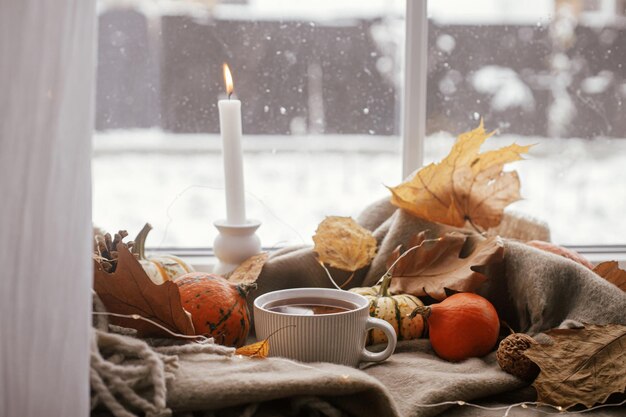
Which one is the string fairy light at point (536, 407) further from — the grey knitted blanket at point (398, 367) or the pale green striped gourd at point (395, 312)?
the pale green striped gourd at point (395, 312)

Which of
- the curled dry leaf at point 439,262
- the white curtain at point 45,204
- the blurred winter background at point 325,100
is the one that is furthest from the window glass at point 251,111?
the white curtain at point 45,204

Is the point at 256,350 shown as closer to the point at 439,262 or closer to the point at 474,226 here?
the point at 439,262

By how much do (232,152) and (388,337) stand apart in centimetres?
35

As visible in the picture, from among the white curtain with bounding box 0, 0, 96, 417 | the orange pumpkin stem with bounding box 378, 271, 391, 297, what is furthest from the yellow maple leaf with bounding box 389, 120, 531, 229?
the white curtain with bounding box 0, 0, 96, 417

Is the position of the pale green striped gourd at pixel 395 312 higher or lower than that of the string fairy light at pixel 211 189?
lower

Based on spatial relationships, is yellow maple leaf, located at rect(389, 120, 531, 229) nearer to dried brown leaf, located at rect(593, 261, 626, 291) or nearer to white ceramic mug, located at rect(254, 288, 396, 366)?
dried brown leaf, located at rect(593, 261, 626, 291)

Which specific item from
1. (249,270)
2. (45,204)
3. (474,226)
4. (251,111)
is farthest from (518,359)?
(251,111)

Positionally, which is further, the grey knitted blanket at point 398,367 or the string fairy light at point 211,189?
the string fairy light at point 211,189

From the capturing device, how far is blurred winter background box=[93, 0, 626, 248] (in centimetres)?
120

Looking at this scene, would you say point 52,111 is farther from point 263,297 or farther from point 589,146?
point 589,146

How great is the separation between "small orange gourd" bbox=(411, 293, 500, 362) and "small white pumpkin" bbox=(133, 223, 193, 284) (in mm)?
320

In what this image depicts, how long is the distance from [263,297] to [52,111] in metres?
0.38

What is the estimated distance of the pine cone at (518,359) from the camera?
79 centimetres

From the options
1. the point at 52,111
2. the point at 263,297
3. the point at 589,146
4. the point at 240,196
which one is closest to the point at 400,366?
the point at 263,297
